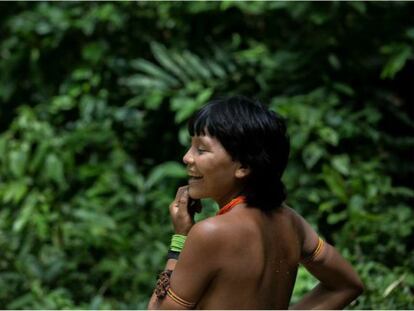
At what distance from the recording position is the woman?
246 cm

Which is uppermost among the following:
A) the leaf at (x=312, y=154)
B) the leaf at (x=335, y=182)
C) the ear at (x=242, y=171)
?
the ear at (x=242, y=171)

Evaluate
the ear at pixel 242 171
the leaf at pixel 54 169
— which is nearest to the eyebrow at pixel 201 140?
the ear at pixel 242 171

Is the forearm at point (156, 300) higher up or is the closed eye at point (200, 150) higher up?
the closed eye at point (200, 150)

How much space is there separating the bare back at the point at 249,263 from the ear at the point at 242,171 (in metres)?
0.09

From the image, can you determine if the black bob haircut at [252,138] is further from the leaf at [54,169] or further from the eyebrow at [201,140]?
the leaf at [54,169]

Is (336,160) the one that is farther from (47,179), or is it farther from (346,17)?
(47,179)

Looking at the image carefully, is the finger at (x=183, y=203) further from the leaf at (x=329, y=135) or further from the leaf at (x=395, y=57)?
the leaf at (x=395, y=57)

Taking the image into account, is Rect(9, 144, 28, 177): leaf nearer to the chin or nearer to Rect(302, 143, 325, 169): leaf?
Rect(302, 143, 325, 169): leaf

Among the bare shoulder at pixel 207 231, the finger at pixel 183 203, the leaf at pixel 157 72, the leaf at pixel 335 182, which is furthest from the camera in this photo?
the leaf at pixel 157 72

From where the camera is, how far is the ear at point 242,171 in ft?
8.39

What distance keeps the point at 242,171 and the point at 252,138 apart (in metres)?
0.10

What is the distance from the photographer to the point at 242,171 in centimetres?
256

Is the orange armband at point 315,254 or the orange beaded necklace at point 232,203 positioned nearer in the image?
the orange beaded necklace at point 232,203

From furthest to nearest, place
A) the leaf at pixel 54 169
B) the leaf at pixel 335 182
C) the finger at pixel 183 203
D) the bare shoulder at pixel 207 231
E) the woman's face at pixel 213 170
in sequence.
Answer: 1. the leaf at pixel 54 169
2. the leaf at pixel 335 182
3. the finger at pixel 183 203
4. the woman's face at pixel 213 170
5. the bare shoulder at pixel 207 231
